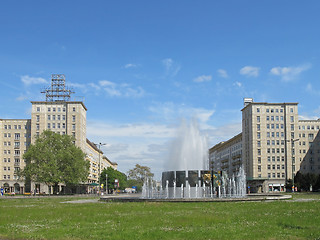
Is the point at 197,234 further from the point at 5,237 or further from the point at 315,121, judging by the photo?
the point at 315,121

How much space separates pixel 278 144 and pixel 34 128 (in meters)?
75.1

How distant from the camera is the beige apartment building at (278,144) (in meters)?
127

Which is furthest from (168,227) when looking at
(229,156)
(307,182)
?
(229,156)

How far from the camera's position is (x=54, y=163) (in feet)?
287

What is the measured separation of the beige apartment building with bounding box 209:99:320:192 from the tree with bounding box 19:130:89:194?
5871 centimetres

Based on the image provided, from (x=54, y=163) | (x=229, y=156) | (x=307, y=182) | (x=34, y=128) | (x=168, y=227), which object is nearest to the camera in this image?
(x=168, y=227)

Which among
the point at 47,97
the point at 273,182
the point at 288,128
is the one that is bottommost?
the point at 273,182

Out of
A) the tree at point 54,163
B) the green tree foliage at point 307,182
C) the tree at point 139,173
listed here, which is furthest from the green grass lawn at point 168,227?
the tree at point 139,173

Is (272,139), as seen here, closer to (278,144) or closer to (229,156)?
(278,144)

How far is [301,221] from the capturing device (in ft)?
62.1

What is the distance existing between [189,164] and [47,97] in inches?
3462

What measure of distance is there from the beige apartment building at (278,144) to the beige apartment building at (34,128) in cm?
5200

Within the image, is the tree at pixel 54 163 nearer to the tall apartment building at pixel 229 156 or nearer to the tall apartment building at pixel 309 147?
the tall apartment building at pixel 229 156

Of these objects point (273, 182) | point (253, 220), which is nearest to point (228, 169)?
point (273, 182)
